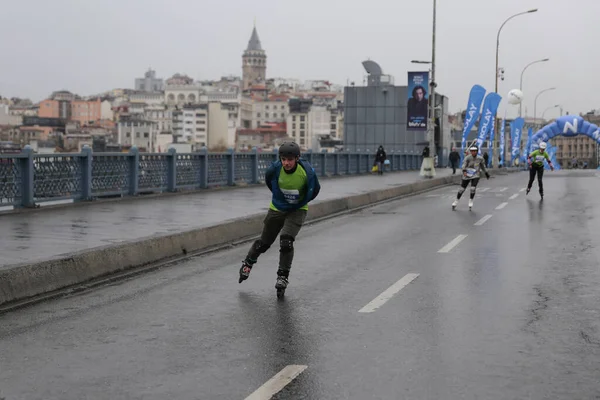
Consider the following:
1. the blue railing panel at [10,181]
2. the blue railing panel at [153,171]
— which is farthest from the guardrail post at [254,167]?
the blue railing panel at [10,181]

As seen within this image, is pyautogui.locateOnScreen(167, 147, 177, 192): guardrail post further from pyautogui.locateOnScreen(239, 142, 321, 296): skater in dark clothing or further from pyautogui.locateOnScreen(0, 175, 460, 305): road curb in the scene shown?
pyautogui.locateOnScreen(239, 142, 321, 296): skater in dark clothing

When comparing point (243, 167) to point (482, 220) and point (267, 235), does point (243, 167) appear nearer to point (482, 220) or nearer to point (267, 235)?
point (482, 220)

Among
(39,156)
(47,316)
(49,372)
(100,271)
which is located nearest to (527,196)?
(39,156)

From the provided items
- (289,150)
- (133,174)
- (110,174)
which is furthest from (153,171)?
(289,150)

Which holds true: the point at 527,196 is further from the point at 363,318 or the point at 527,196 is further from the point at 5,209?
the point at 363,318

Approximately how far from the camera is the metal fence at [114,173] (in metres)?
17.8

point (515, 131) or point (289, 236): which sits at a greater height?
point (515, 131)

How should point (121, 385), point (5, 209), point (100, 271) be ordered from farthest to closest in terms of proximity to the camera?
1. point (5, 209)
2. point (100, 271)
3. point (121, 385)

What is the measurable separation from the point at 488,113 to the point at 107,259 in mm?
44067

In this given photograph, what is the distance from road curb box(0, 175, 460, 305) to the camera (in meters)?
9.07

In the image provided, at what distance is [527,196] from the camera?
27.0 meters

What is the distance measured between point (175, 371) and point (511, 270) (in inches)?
234

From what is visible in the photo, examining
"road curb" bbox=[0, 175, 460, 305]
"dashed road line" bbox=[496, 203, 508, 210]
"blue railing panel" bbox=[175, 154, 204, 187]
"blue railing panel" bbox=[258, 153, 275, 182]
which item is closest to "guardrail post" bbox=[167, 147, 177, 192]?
"blue railing panel" bbox=[175, 154, 204, 187]

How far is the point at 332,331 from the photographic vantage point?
23.9 ft
